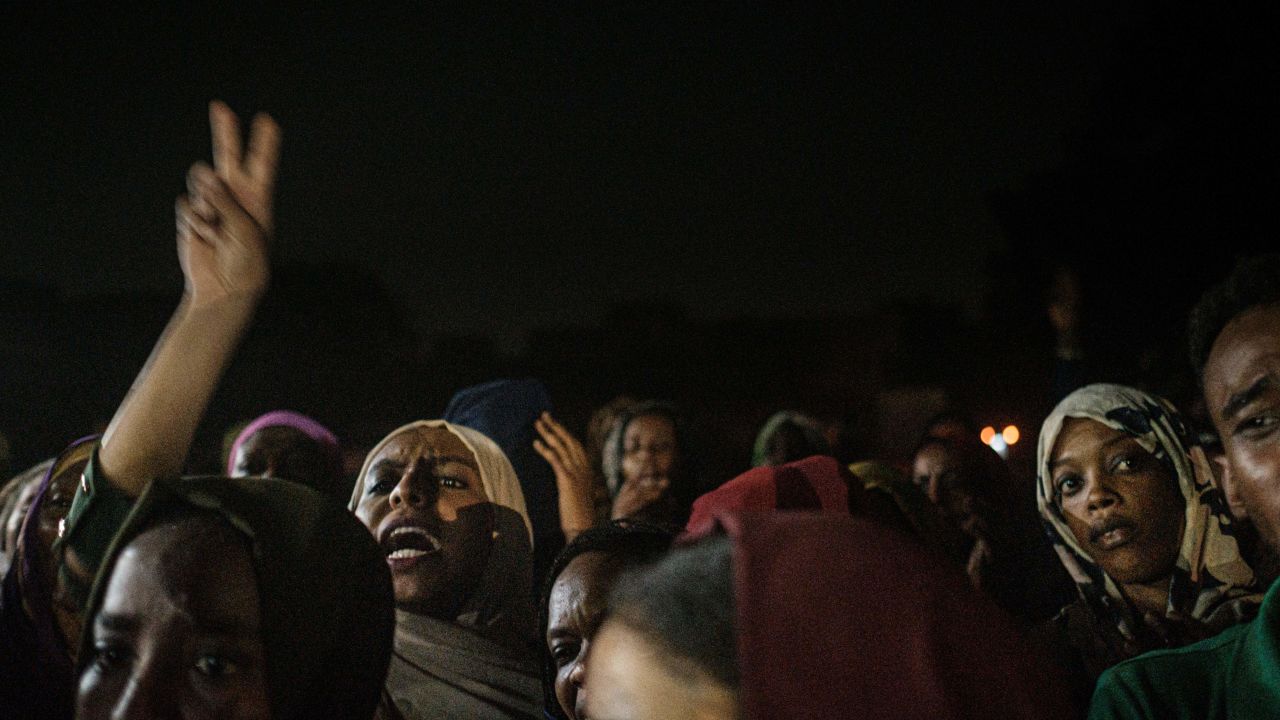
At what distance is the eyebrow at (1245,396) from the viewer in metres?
2.03

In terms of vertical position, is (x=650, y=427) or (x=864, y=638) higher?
(x=650, y=427)

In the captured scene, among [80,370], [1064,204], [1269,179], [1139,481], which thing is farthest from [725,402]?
[1139,481]

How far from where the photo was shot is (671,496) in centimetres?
493

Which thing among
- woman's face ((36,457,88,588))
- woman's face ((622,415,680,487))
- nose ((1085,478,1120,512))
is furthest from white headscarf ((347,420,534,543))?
nose ((1085,478,1120,512))

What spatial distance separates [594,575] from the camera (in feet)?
8.81

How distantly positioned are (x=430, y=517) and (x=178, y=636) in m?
1.34

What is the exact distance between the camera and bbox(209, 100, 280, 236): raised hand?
223 centimetres

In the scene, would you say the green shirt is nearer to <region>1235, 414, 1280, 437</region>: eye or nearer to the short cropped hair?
<region>1235, 414, 1280, 437</region>: eye

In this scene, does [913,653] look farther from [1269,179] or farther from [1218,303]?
[1269,179]

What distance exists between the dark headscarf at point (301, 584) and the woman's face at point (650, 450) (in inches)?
120

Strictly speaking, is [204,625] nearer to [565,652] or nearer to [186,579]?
[186,579]

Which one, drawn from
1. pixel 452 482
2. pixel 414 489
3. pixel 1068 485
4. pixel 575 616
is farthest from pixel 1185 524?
pixel 414 489

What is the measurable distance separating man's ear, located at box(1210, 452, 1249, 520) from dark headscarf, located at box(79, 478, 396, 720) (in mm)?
1895

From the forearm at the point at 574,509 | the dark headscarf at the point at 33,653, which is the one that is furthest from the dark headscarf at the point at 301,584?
the forearm at the point at 574,509
